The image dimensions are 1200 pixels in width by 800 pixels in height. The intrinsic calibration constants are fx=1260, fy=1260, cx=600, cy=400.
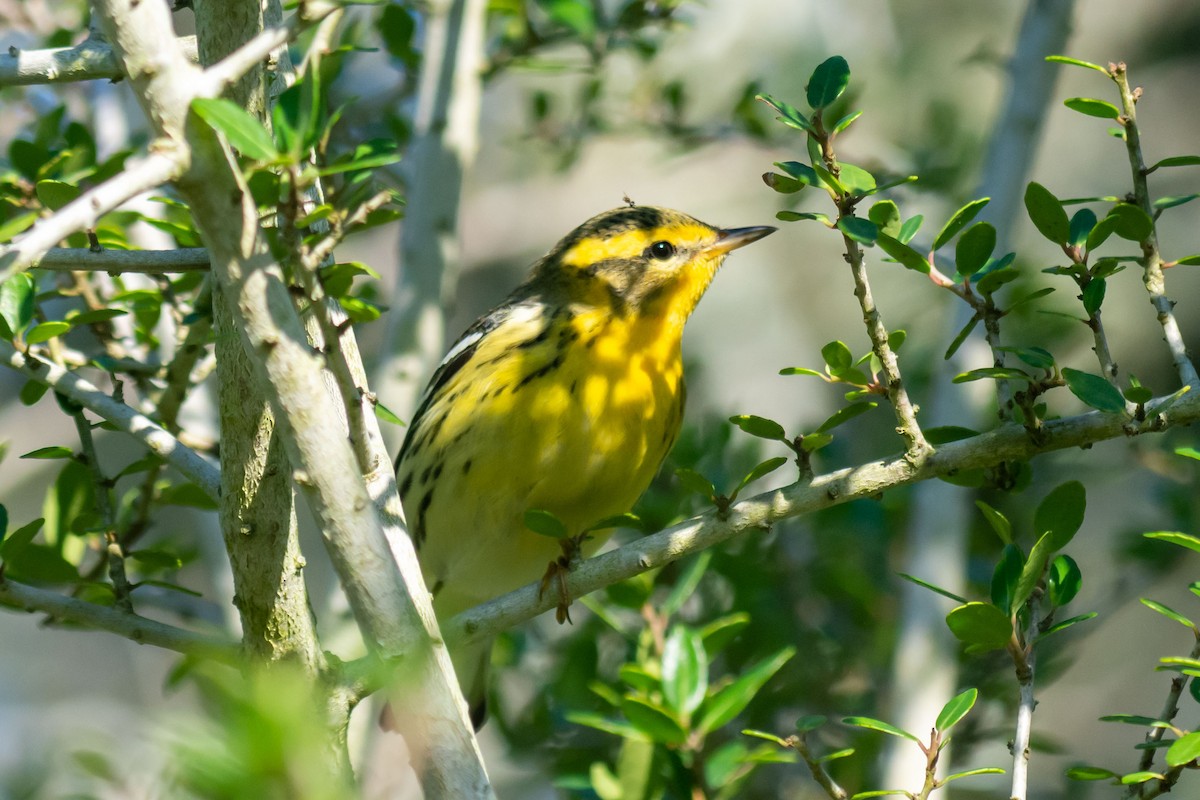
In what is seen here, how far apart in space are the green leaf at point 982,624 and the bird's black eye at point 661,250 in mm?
2355

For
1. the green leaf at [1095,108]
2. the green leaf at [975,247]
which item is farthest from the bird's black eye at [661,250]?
the green leaf at [1095,108]

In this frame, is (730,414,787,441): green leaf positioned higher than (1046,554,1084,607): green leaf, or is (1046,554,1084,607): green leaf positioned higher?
(730,414,787,441): green leaf

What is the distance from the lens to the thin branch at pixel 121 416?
2.68m

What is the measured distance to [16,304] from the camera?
2738 mm

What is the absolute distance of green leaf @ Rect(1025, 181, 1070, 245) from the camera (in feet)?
7.32

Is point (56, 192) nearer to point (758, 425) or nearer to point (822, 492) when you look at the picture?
point (758, 425)

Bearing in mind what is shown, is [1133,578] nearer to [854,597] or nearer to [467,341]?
[854,597]

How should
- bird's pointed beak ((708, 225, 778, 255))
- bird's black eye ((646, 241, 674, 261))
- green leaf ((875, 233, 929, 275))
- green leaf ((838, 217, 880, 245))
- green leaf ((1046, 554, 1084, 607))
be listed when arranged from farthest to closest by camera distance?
bird's black eye ((646, 241, 674, 261)), bird's pointed beak ((708, 225, 778, 255)), green leaf ((1046, 554, 1084, 607)), green leaf ((875, 233, 929, 275)), green leaf ((838, 217, 880, 245))

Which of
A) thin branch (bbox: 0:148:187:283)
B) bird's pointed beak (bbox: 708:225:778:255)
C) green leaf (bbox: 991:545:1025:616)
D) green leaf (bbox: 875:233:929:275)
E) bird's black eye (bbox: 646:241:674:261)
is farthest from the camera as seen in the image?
bird's black eye (bbox: 646:241:674:261)

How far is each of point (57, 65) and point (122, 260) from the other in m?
0.48

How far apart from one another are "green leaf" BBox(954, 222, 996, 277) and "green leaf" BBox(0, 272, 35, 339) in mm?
1942

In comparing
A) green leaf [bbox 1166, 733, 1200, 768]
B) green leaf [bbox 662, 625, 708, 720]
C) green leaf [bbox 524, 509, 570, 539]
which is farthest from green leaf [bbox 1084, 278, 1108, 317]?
green leaf [bbox 524, 509, 570, 539]

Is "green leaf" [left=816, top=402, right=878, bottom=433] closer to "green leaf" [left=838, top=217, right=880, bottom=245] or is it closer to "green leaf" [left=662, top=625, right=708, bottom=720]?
"green leaf" [left=838, top=217, right=880, bottom=245]

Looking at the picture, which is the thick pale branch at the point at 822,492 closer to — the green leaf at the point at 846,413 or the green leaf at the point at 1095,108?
the green leaf at the point at 846,413
